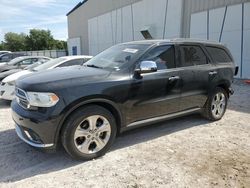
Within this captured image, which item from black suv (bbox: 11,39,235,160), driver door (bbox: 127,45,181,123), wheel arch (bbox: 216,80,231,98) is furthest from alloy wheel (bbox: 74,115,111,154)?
wheel arch (bbox: 216,80,231,98)

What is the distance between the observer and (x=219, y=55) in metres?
5.68

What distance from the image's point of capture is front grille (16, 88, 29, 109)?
11.9ft

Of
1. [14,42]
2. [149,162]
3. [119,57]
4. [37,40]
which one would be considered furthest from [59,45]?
[149,162]

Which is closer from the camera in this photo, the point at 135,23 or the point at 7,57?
the point at 7,57

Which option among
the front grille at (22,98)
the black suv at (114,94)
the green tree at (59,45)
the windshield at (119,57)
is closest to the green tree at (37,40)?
the green tree at (59,45)

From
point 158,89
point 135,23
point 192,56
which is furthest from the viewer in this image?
point 135,23

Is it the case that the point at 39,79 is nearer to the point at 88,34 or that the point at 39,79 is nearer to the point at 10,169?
the point at 10,169

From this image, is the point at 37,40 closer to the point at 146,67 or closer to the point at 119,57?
the point at 119,57

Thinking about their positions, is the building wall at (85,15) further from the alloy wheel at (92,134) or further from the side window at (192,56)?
the alloy wheel at (92,134)

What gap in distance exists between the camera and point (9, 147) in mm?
4270

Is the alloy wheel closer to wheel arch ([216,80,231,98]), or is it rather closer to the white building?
wheel arch ([216,80,231,98])

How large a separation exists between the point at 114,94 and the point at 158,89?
90 centimetres

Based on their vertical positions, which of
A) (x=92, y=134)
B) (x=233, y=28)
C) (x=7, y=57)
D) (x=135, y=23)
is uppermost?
(x=135, y=23)

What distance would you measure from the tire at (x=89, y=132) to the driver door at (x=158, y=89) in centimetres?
44
